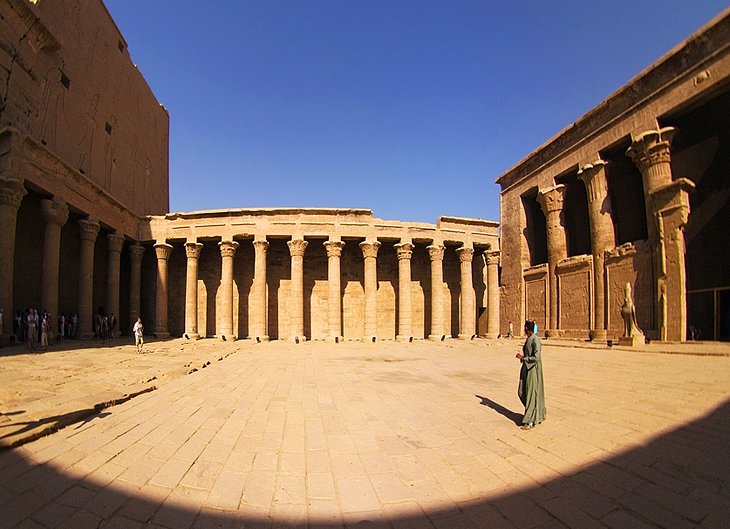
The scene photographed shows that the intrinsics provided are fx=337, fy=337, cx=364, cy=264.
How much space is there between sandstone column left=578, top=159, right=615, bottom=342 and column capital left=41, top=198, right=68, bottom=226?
2385 cm

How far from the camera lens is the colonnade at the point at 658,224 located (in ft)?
40.1

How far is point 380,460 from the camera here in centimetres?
372

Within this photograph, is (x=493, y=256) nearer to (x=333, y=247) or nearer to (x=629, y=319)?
(x=629, y=319)

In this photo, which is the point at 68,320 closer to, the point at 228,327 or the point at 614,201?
the point at 228,327

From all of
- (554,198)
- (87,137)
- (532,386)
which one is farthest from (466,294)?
(87,137)

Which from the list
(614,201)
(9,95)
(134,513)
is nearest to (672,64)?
(614,201)

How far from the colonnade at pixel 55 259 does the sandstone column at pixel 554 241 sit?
2302 centimetres

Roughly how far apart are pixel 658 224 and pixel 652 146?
10.0ft

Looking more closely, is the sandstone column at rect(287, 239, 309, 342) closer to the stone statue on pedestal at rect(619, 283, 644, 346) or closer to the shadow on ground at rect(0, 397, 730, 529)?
the stone statue on pedestal at rect(619, 283, 644, 346)

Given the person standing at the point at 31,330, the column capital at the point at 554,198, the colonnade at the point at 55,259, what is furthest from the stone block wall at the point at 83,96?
the column capital at the point at 554,198

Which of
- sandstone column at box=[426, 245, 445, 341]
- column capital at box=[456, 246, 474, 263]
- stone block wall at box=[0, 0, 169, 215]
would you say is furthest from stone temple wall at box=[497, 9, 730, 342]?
stone block wall at box=[0, 0, 169, 215]

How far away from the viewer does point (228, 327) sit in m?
19.4

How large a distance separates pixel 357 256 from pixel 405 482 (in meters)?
19.2

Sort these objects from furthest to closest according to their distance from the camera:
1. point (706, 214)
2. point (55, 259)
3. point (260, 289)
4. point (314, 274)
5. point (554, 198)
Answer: point (314, 274), point (260, 289), point (554, 198), point (55, 259), point (706, 214)
